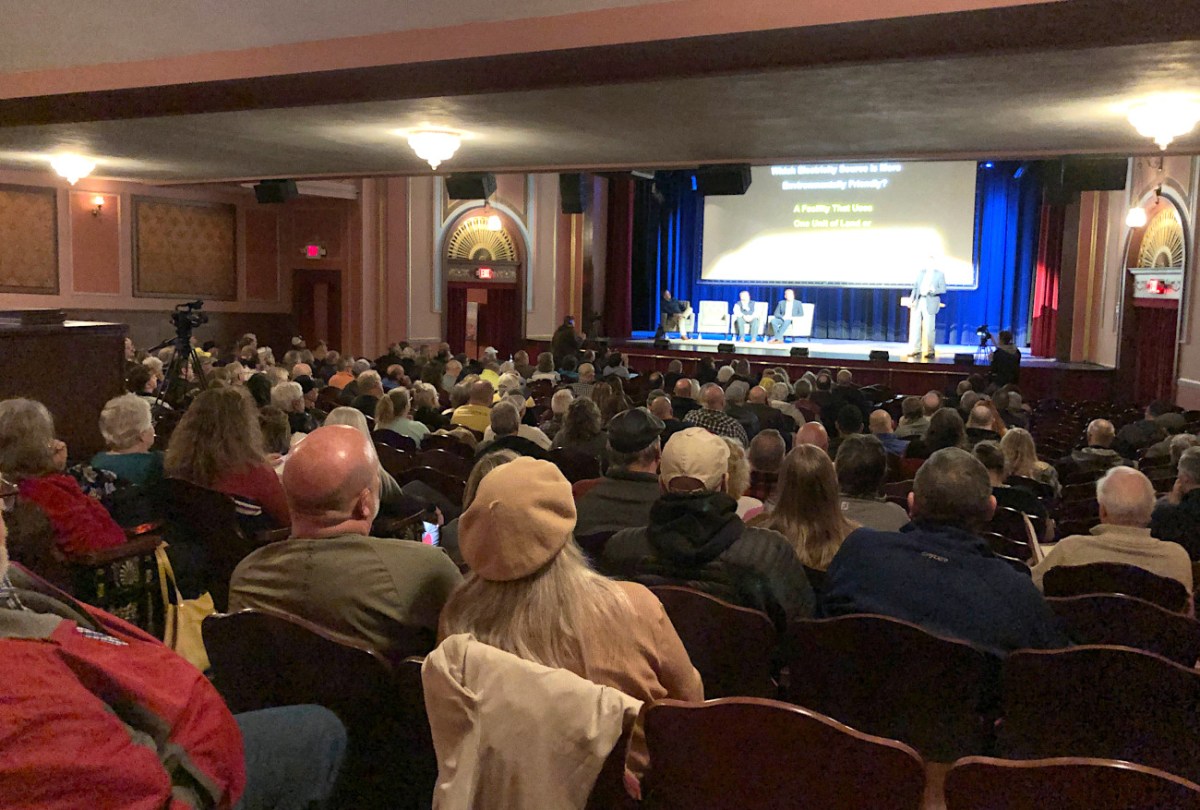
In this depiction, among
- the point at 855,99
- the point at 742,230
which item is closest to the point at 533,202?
the point at 742,230

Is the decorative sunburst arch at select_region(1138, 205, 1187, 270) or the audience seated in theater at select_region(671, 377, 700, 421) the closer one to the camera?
the audience seated in theater at select_region(671, 377, 700, 421)

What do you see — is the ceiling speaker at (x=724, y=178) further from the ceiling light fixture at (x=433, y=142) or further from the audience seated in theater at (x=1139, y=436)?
the audience seated in theater at (x=1139, y=436)

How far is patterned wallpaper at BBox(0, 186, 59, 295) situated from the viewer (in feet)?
41.1

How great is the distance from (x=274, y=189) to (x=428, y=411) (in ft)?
21.5

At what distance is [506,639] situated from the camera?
1676 mm

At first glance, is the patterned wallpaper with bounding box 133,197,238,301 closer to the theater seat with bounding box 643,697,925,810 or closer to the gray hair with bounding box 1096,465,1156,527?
the gray hair with bounding box 1096,465,1156,527

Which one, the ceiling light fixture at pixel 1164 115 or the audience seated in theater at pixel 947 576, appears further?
the ceiling light fixture at pixel 1164 115

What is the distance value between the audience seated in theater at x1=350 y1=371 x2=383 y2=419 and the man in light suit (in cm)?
1004

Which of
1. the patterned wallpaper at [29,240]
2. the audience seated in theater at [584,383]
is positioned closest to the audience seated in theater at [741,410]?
the audience seated in theater at [584,383]

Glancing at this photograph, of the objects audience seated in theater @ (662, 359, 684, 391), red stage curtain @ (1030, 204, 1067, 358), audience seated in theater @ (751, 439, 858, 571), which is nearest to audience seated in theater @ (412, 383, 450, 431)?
audience seated in theater @ (662, 359, 684, 391)

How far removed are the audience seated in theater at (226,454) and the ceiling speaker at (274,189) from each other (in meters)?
8.89

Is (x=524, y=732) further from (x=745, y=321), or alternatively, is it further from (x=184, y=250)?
(x=745, y=321)

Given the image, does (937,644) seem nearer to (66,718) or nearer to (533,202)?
(66,718)

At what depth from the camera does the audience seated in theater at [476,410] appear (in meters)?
6.22
